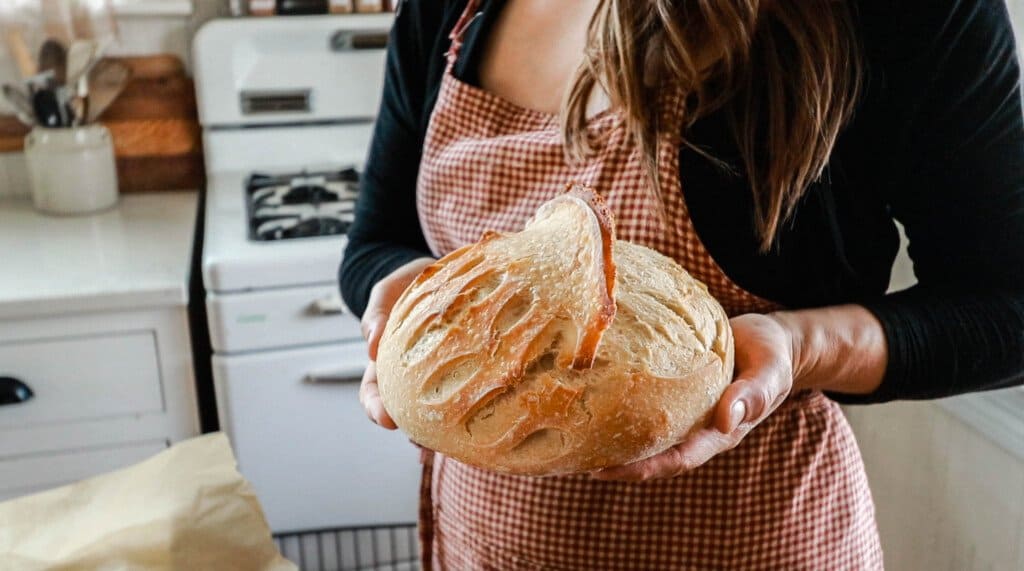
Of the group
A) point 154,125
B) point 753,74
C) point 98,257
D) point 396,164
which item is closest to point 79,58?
point 154,125

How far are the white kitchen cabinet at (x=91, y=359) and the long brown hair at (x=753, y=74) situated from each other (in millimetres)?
869

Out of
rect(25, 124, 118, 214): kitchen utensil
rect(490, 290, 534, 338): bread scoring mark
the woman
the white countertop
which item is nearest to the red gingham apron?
the woman

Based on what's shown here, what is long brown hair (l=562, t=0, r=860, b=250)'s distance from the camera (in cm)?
62

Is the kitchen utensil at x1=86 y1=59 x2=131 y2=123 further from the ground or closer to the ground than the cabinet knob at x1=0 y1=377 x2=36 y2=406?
further from the ground

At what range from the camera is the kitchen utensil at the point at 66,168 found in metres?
1.63

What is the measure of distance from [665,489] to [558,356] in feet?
0.90

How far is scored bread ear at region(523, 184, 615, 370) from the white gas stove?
904 mm

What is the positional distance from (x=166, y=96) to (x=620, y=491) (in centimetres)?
137

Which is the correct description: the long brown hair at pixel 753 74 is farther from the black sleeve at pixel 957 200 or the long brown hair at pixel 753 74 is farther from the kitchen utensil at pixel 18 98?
the kitchen utensil at pixel 18 98

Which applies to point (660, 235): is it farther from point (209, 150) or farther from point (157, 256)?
point (209, 150)

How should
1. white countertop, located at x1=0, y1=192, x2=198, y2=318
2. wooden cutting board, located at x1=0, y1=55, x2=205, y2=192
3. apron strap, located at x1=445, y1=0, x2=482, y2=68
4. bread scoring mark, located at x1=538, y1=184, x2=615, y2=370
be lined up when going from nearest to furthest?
bread scoring mark, located at x1=538, y1=184, x2=615, y2=370
apron strap, located at x1=445, y1=0, x2=482, y2=68
white countertop, located at x1=0, y1=192, x2=198, y2=318
wooden cutting board, located at x1=0, y1=55, x2=205, y2=192

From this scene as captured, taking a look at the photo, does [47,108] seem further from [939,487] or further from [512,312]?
[939,487]

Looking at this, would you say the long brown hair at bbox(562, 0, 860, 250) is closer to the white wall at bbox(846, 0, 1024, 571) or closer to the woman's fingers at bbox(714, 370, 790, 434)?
the woman's fingers at bbox(714, 370, 790, 434)

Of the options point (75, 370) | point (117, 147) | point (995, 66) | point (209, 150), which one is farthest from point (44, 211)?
point (995, 66)
